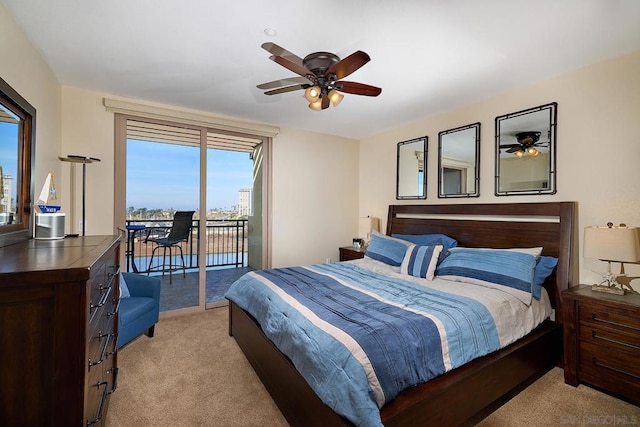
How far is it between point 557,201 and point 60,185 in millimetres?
4991

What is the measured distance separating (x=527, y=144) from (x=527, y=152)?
8cm

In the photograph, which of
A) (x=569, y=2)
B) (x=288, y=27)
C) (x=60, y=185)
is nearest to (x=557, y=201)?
Result: (x=569, y=2)

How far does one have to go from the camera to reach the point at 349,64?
188 centimetres

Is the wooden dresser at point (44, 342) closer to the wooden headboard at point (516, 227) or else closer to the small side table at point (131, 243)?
the small side table at point (131, 243)

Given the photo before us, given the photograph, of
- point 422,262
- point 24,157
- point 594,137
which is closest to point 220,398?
point 422,262

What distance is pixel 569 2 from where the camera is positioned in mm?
1738

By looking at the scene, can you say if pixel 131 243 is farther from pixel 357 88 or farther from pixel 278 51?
pixel 357 88

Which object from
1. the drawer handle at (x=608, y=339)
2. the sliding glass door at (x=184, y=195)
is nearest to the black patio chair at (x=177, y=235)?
the sliding glass door at (x=184, y=195)

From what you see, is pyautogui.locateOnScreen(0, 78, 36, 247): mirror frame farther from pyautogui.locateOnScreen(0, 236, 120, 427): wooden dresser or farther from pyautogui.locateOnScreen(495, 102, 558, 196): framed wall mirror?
pyautogui.locateOnScreen(495, 102, 558, 196): framed wall mirror

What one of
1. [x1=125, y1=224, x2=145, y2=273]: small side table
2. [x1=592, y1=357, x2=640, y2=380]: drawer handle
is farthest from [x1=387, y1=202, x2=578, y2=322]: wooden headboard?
[x1=125, y1=224, x2=145, y2=273]: small side table

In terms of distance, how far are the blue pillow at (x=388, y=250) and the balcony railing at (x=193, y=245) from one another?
2.24m

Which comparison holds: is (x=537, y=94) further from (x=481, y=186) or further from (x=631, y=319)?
(x=631, y=319)

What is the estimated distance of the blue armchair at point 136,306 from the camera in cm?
247

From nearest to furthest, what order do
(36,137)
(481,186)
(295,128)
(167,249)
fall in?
(36,137) < (481,186) < (167,249) < (295,128)
